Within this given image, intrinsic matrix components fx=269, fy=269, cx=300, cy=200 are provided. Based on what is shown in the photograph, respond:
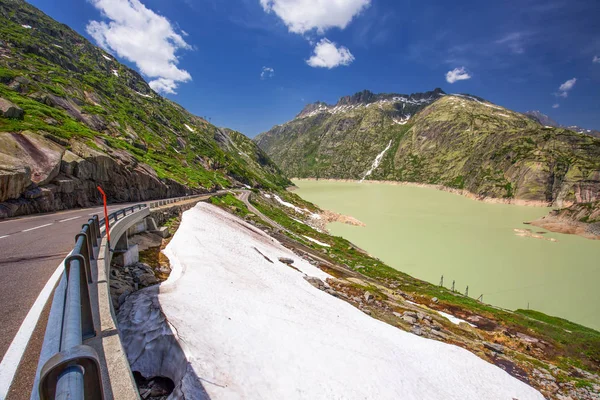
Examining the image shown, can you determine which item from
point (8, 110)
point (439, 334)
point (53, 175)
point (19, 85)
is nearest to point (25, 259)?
point (53, 175)

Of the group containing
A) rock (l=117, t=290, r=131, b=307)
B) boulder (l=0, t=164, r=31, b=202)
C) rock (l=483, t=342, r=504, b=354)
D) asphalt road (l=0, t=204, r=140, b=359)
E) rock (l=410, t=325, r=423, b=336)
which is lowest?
rock (l=483, t=342, r=504, b=354)

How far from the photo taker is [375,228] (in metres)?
61.6

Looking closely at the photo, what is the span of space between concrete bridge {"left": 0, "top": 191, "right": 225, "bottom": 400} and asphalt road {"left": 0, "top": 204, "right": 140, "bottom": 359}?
0.02 m

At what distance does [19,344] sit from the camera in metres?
4.57

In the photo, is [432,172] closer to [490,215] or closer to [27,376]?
[490,215]

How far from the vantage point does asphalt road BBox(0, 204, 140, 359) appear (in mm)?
5591

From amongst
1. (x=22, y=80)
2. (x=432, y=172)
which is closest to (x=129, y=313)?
(x=22, y=80)

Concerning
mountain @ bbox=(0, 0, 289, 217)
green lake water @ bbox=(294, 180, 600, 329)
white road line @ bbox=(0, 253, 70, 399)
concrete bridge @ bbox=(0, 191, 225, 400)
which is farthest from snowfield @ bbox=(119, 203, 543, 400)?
green lake water @ bbox=(294, 180, 600, 329)

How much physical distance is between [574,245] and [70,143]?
3356 inches

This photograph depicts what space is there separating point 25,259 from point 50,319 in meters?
9.04

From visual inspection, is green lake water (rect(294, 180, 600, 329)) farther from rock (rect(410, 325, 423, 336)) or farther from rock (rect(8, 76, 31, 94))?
rock (rect(8, 76, 31, 94))

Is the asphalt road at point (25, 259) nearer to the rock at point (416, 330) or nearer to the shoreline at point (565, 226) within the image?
the rock at point (416, 330)

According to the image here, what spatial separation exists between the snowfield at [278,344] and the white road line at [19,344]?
6.47 ft

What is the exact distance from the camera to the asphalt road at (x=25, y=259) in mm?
5591
